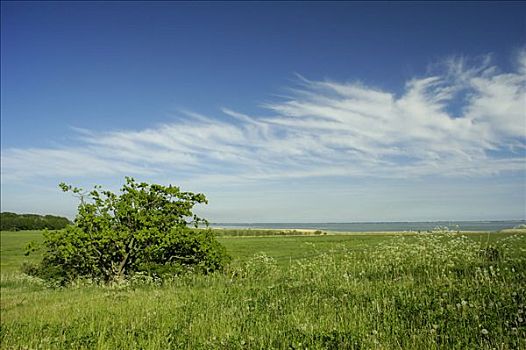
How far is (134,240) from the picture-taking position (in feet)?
65.2

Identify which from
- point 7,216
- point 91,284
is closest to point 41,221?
point 7,216

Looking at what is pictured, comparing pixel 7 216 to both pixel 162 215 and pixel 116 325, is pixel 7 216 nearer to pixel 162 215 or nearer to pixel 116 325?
pixel 162 215

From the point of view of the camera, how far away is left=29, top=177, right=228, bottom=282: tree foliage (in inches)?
752

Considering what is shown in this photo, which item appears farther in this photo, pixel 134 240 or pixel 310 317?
pixel 134 240

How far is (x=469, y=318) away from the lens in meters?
6.80

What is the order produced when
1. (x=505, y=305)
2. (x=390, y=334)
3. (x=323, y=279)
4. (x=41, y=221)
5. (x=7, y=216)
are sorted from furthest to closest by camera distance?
(x=7, y=216), (x=41, y=221), (x=323, y=279), (x=505, y=305), (x=390, y=334)

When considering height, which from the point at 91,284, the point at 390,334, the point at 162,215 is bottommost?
the point at 91,284

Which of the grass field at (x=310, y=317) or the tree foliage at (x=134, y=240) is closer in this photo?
the grass field at (x=310, y=317)

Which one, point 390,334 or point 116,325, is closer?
point 390,334

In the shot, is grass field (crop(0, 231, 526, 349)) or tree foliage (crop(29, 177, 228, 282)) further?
tree foliage (crop(29, 177, 228, 282))

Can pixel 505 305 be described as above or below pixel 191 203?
below

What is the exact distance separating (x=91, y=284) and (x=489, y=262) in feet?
52.4

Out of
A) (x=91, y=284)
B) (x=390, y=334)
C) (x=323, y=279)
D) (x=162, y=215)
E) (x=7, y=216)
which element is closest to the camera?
(x=390, y=334)

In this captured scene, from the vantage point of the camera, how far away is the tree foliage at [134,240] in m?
19.1
